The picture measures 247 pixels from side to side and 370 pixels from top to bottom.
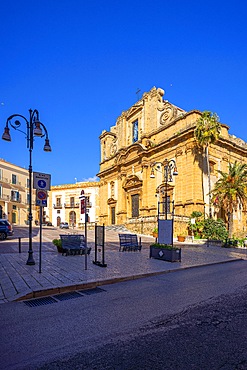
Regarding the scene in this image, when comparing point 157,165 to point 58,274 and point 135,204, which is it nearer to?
point 135,204

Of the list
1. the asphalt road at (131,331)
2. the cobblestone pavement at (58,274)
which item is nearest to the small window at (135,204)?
the cobblestone pavement at (58,274)

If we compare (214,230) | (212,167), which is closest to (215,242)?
(214,230)

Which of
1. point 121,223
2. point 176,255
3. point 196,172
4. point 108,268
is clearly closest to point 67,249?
point 108,268

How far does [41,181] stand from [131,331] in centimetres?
638

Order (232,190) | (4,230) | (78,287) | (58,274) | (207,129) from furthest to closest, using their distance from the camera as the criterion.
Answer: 1. (207,129)
2. (232,190)
3. (4,230)
4. (58,274)
5. (78,287)

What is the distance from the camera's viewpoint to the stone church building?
1129 inches

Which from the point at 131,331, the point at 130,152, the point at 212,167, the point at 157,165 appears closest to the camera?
the point at 131,331

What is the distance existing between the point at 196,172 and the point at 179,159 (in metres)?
2.70

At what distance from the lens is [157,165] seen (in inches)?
1325

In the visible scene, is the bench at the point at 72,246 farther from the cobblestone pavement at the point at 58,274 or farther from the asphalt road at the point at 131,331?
the asphalt road at the point at 131,331

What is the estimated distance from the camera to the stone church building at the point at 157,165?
94.1 ft

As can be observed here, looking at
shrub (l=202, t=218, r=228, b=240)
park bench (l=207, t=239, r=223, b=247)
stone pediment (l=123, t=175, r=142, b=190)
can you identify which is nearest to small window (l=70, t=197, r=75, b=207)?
stone pediment (l=123, t=175, r=142, b=190)

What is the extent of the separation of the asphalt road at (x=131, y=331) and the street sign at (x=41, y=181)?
4.16 m

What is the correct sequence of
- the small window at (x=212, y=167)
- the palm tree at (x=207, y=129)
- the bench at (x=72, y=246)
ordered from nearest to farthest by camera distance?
the bench at (x=72, y=246) → the palm tree at (x=207, y=129) → the small window at (x=212, y=167)
